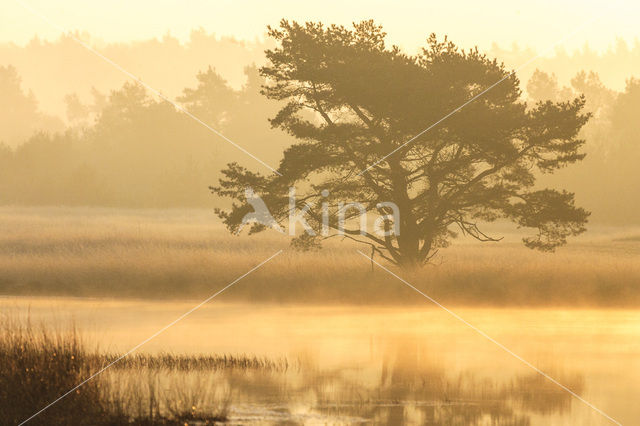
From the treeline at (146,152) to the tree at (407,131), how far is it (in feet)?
202

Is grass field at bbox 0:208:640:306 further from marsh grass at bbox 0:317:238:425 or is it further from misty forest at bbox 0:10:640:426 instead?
marsh grass at bbox 0:317:238:425

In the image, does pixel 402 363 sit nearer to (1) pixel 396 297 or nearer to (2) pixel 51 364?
(2) pixel 51 364

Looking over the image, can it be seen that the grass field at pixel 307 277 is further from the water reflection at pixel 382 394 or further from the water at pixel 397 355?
the water reflection at pixel 382 394

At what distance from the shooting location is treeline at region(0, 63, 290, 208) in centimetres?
9488

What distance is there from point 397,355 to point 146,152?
8942 cm

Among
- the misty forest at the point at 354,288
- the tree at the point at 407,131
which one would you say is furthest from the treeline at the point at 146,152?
the tree at the point at 407,131

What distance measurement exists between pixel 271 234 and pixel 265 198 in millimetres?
30989

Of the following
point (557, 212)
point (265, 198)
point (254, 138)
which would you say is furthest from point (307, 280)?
point (254, 138)

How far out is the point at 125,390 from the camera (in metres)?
13.8

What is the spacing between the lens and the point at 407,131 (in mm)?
32844

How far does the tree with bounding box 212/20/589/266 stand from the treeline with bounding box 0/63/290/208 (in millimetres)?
61497

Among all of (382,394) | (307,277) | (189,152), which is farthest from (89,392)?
(189,152)

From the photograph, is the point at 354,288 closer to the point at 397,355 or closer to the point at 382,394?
the point at 397,355

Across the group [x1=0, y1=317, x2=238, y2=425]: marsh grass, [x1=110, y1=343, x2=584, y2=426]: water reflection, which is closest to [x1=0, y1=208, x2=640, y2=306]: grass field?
[x1=110, y1=343, x2=584, y2=426]: water reflection
